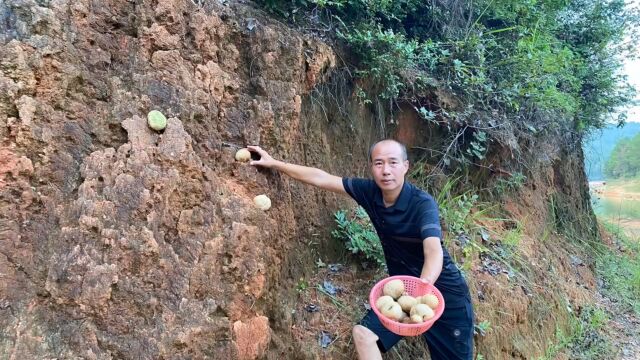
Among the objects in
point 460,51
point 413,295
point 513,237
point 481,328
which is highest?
point 460,51

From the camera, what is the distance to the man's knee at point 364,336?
2756mm

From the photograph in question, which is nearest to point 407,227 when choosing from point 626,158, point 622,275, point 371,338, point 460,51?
point 371,338

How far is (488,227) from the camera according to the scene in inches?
205

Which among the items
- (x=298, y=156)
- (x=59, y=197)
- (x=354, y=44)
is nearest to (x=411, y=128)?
(x=354, y=44)

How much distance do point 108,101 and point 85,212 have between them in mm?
665

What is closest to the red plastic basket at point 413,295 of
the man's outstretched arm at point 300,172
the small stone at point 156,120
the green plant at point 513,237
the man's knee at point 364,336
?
the man's knee at point 364,336

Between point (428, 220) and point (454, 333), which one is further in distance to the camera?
point (454, 333)

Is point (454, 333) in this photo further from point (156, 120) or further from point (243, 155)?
point (156, 120)

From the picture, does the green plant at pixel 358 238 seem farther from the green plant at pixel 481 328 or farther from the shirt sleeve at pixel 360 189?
the green plant at pixel 481 328

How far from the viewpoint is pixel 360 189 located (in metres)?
3.05

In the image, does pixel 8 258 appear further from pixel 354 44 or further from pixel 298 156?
pixel 354 44

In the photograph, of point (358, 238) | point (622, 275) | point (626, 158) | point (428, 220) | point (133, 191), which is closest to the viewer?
point (133, 191)

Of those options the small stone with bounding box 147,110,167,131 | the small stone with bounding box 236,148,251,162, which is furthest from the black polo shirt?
the small stone with bounding box 147,110,167,131

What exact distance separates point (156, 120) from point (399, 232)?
1.57 m
